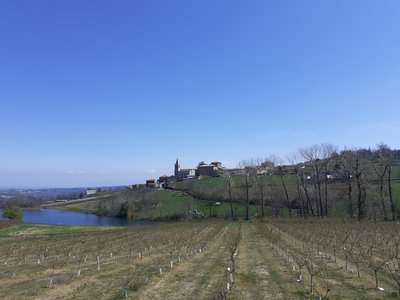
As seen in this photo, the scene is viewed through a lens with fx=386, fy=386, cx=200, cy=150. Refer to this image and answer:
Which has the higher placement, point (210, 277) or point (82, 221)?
point (210, 277)

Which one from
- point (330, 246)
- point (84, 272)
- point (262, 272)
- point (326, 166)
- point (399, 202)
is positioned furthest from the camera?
point (326, 166)

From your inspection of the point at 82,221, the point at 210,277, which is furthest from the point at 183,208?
the point at 210,277

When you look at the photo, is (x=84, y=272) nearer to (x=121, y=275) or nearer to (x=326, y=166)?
(x=121, y=275)

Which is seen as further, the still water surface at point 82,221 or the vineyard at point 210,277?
the still water surface at point 82,221

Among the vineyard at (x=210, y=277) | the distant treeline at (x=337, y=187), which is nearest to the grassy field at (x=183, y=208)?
the distant treeline at (x=337, y=187)

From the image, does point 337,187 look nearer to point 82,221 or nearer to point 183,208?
point 183,208

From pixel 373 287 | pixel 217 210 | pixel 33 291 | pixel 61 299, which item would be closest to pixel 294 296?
pixel 373 287

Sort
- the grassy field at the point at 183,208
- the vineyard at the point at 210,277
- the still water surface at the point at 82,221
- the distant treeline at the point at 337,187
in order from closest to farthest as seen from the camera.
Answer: the vineyard at the point at 210,277
the distant treeline at the point at 337,187
the grassy field at the point at 183,208
the still water surface at the point at 82,221

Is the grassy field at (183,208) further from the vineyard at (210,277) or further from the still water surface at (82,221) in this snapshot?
the vineyard at (210,277)

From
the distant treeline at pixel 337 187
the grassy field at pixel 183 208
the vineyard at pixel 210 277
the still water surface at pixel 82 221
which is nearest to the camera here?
the vineyard at pixel 210 277

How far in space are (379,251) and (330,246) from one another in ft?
11.6

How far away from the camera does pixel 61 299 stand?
1299 centimetres

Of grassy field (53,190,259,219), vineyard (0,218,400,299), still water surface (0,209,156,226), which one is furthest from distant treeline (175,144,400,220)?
vineyard (0,218,400,299)

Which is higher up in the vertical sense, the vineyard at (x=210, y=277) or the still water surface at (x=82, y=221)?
the vineyard at (x=210, y=277)
